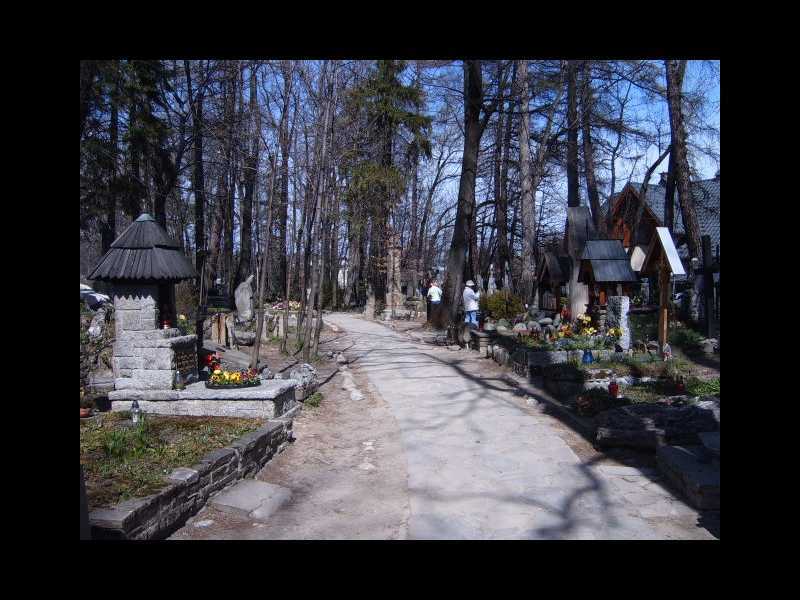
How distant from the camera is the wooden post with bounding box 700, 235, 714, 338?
43.1 ft

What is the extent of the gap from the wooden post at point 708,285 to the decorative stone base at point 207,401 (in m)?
10.2

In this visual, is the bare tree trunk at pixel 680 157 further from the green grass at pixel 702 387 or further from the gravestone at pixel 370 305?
the gravestone at pixel 370 305

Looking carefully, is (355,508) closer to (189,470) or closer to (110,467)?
(189,470)

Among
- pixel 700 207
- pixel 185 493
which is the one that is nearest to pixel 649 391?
pixel 185 493

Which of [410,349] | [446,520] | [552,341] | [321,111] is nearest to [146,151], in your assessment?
[321,111]

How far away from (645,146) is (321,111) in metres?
14.7

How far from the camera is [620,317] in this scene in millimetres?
12500

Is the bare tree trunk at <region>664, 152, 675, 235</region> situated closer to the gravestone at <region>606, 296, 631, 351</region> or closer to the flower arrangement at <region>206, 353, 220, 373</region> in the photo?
the gravestone at <region>606, 296, 631, 351</region>

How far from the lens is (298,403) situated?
9.03 metres

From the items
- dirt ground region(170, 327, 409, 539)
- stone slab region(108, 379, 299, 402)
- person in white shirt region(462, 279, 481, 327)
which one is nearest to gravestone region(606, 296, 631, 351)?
person in white shirt region(462, 279, 481, 327)

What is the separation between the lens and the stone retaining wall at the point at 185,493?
3.86 m

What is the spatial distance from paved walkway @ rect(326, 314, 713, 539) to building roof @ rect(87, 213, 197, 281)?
4.01 m
